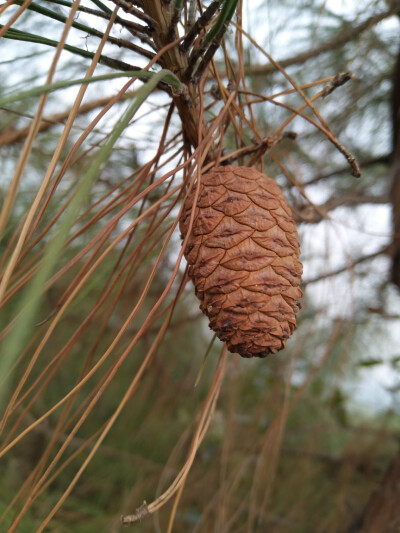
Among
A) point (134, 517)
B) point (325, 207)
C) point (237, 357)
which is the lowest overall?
point (134, 517)

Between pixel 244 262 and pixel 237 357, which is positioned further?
pixel 237 357

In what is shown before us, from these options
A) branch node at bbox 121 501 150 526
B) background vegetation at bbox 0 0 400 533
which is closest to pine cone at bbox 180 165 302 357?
branch node at bbox 121 501 150 526

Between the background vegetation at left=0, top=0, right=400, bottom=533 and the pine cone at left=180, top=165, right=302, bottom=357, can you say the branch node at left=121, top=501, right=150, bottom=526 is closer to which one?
the pine cone at left=180, top=165, right=302, bottom=357

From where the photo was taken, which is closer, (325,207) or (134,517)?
(134,517)

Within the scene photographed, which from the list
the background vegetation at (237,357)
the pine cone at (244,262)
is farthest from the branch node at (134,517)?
the background vegetation at (237,357)

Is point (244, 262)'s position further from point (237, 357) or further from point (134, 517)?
point (237, 357)

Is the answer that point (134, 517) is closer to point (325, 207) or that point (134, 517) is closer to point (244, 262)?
point (244, 262)

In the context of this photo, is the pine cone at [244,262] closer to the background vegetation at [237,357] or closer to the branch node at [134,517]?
the branch node at [134,517]

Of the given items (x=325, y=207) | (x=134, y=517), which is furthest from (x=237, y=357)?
(x=134, y=517)

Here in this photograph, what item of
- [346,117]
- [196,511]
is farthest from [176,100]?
[196,511]

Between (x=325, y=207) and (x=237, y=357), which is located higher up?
(x=325, y=207)
